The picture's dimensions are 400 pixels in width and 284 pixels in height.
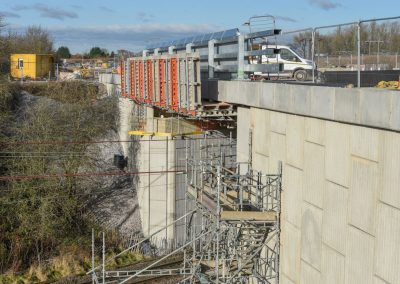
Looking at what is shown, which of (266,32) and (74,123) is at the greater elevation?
(266,32)

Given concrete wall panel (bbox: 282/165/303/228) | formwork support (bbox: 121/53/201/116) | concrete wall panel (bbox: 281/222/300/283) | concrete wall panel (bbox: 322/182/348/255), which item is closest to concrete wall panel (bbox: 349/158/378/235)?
concrete wall panel (bbox: 322/182/348/255)

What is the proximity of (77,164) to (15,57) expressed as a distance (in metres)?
25.4

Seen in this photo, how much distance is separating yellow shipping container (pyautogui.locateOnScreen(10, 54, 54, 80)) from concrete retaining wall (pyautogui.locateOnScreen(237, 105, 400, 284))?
40476 millimetres

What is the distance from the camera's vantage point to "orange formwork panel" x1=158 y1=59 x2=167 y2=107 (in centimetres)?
1666

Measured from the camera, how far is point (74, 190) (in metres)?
26.0

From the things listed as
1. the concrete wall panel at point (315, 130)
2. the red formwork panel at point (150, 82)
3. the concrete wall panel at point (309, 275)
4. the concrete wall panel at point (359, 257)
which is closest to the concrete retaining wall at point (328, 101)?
the concrete wall panel at point (315, 130)

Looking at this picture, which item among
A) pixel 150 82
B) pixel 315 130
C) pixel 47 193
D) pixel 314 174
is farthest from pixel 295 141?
pixel 47 193

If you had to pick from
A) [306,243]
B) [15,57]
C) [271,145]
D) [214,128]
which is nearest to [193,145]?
[214,128]

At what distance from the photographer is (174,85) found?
1543cm

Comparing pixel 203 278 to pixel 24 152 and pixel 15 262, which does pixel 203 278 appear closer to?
pixel 15 262

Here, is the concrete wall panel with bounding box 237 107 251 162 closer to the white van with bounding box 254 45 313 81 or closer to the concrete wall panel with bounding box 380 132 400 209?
the white van with bounding box 254 45 313 81

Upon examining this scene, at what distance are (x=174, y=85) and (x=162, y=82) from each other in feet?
5.67

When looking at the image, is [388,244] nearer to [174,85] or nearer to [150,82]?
[174,85]

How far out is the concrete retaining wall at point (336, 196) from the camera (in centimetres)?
736
